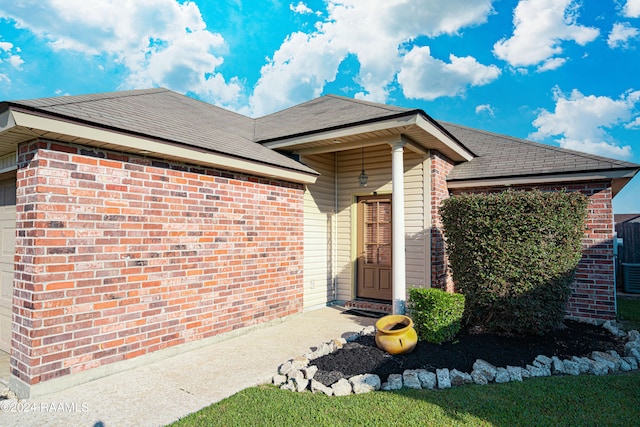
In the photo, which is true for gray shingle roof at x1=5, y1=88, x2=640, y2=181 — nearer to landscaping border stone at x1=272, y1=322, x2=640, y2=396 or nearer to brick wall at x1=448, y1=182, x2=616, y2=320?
brick wall at x1=448, y1=182, x2=616, y2=320

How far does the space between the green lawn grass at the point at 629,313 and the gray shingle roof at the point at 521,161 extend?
2.70 metres

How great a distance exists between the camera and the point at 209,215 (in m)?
4.79

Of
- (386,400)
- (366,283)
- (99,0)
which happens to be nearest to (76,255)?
(386,400)

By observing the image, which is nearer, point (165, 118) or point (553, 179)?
point (165, 118)

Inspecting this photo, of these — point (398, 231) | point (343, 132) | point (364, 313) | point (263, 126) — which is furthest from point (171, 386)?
point (263, 126)

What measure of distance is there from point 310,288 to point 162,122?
414cm

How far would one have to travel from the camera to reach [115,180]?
379cm

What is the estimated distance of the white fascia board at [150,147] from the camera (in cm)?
306

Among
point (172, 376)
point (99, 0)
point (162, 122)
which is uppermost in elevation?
point (99, 0)

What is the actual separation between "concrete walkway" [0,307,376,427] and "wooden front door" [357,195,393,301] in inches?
91.8

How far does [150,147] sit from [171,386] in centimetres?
267

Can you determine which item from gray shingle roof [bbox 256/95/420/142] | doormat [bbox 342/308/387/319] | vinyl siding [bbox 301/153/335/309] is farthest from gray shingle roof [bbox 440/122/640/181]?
doormat [bbox 342/308/387/319]

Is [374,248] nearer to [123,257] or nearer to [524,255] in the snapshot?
[524,255]

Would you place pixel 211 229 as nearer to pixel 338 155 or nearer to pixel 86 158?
pixel 86 158
